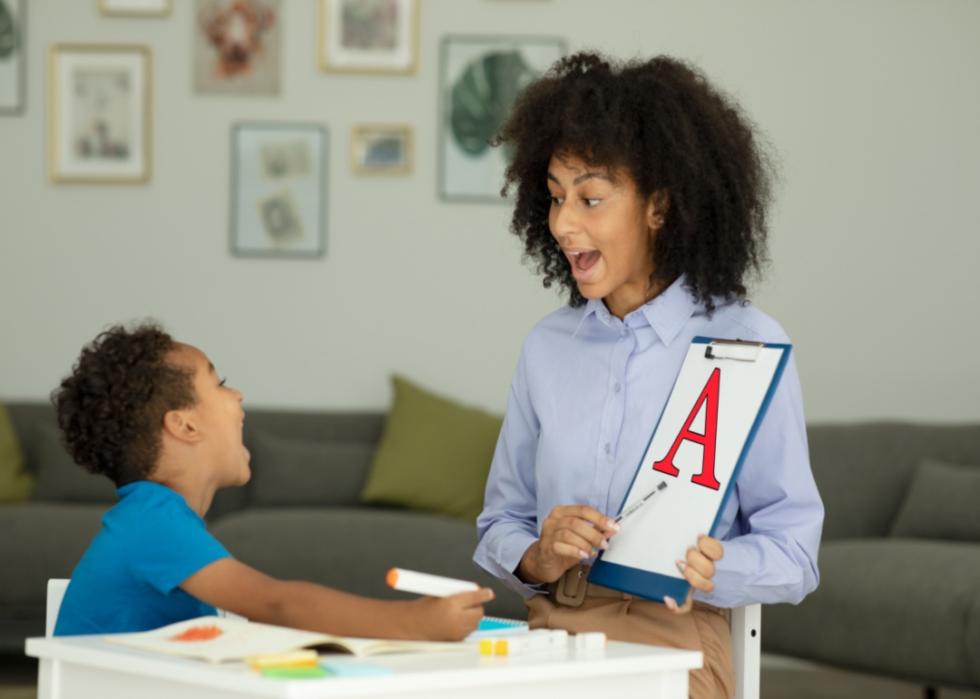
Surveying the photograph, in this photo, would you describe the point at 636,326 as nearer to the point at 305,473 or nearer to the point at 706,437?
the point at 706,437

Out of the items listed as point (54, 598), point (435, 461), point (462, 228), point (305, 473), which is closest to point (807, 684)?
point (435, 461)

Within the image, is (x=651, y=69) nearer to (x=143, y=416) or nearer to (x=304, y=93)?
(x=143, y=416)

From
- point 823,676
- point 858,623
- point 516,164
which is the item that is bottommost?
point 823,676

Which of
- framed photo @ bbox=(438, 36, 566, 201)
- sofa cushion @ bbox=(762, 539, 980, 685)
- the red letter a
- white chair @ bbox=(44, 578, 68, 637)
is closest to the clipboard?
the red letter a

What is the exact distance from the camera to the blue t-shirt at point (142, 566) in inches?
64.5

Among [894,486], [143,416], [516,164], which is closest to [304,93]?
[894,486]

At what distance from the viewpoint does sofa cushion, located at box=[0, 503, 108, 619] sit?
4.16 m

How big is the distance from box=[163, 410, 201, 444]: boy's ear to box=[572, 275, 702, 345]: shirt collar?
578 mm

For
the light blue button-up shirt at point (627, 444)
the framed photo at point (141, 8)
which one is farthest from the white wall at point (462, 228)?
the light blue button-up shirt at point (627, 444)

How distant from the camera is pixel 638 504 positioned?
1.78m

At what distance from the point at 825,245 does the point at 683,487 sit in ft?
11.7

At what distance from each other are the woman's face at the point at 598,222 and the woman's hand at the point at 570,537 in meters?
0.33

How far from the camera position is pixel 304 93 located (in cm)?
518

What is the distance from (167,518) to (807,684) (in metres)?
3.48
